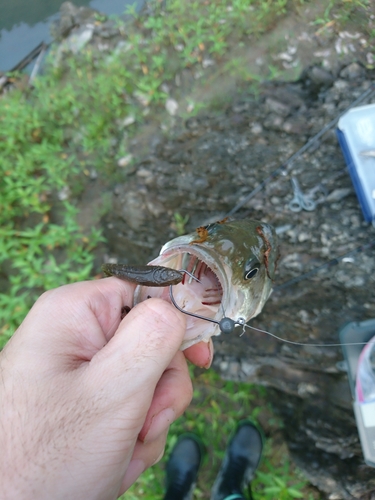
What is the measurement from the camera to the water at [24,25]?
4.67m

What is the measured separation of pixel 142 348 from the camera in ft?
4.60

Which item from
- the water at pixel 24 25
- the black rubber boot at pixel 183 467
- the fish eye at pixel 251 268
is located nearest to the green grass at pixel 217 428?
the black rubber boot at pixel 183 467

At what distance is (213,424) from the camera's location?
3305 millimetres

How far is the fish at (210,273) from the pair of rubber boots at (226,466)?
1.71 m

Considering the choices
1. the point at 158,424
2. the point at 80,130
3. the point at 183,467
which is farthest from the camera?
the point at 80,130

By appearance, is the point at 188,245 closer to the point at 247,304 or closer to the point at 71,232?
the point at 247,304

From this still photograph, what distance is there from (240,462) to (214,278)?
2.00 metres

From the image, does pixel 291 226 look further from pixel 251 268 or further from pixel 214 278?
pixel 251 268

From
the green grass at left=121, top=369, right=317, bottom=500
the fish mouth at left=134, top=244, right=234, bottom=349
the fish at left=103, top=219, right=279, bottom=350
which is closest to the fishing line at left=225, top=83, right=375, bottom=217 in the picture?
the fish at left=103, top=219, right=279, bottom=350

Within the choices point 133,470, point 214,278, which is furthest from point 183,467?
point 214,278

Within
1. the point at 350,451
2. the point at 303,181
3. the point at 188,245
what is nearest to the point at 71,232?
the point at 303,181

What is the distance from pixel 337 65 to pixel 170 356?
302 centimetres

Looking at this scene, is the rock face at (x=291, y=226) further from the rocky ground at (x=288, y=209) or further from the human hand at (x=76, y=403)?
the human hand at (x=76, y=403)

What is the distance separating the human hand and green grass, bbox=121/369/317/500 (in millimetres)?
1898
